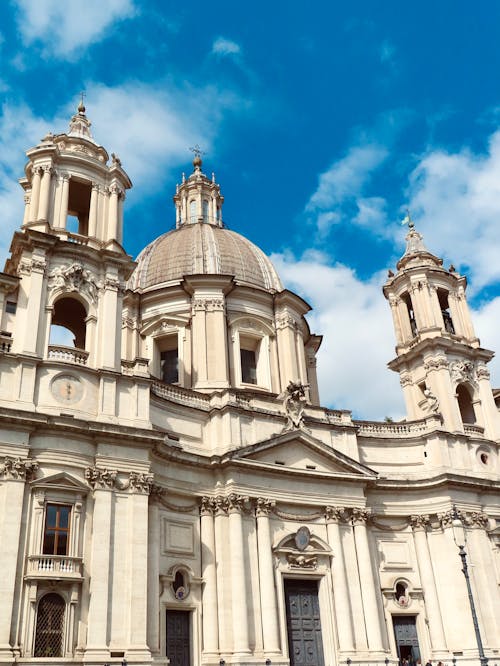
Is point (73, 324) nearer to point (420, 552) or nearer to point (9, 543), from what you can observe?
point (9, 543)

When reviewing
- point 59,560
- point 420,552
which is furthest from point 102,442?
point 420,552

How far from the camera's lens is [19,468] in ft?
73.5

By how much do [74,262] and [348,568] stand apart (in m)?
17.2

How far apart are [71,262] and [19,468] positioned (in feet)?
29.1

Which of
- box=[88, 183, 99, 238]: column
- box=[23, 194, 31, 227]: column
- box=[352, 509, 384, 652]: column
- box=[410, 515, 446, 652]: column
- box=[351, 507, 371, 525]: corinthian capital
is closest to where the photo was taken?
box=[352, 509, 384, 652]: column

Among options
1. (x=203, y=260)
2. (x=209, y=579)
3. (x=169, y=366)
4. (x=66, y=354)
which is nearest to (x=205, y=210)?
(x=203, y=260)

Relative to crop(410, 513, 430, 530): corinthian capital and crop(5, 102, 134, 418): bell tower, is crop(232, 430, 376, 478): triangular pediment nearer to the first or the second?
crop(410, 513, 430, 530): corinthian capital

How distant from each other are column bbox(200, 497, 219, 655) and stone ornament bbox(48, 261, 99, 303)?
9624 mm

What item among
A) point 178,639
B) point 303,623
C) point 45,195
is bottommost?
point 178,639

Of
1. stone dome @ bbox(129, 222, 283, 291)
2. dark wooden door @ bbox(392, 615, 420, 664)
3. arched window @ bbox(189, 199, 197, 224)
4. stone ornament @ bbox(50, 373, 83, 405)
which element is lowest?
dark wooden door @ bbox(392, 615, 420, 664)

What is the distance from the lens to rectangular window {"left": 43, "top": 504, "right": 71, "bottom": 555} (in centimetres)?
2230

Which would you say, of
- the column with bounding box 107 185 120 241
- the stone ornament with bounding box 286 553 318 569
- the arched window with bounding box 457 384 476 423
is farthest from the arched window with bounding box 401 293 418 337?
the column with bounding box 107 185 120 241

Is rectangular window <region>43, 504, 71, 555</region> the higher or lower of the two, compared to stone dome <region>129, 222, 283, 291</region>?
lower

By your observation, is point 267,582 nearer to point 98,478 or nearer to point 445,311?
point 98,478
